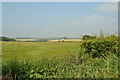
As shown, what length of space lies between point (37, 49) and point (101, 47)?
2.46m

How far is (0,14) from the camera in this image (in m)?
→ 3.72

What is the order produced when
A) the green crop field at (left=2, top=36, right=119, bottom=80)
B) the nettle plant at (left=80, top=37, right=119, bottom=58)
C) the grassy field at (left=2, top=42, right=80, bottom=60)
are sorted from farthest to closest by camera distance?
the grassy field at (left=2, top=42, right=80, bottom=60), the nettle plant at (left=80, top=37, right=119, bottom=58), the green crop field at (left=2, top=36, right=119, bottom=80)

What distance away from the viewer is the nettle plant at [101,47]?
4.49 meters

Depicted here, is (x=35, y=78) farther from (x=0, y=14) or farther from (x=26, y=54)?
(x=26, y=54)

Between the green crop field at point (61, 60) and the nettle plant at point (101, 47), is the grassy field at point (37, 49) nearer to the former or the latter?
the green crop field at point (61, 60)

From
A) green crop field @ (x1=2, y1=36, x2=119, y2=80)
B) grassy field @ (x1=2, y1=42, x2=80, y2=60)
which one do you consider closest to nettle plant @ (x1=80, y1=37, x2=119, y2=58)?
green crop field @ (x1=2, y1=36, x2=119, y2=80)

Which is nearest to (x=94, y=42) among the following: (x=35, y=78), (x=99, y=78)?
(x=99, y=78)

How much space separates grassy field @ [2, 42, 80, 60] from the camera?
5117mm

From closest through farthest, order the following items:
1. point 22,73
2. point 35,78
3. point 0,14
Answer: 1. point 35,78
2. point 22,73
3. point 0,14

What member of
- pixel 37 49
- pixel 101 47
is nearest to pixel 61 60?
pixel 101 47

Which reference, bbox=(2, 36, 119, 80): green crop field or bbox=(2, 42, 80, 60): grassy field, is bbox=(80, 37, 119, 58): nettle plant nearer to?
bbox=(2, 36, 119, 80): green crop field

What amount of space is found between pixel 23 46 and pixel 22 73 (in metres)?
2.38

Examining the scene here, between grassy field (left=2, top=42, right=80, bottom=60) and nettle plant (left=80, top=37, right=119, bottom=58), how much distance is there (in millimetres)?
639

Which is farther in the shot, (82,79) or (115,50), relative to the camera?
(115,50)
